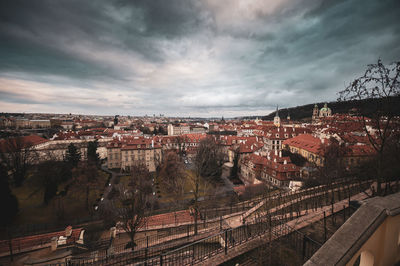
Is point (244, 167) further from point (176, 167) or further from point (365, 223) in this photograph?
point (365, 223)

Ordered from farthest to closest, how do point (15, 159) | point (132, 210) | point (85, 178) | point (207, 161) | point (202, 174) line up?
point (15, 159) < point (202, 174) < point (85, 178) < point (207, 161) < point (132, 210)

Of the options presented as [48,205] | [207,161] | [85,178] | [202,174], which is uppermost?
[207,161]

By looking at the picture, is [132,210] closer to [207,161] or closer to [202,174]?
[207,161]

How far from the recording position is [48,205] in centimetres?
2280

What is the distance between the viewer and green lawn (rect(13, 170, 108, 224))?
20.2 meters

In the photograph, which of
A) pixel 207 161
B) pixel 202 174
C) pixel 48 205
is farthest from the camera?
pixel 202 174

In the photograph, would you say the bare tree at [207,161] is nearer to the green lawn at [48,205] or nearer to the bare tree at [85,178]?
the bare tree at [85,178]

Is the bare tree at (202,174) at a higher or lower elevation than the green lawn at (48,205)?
higher

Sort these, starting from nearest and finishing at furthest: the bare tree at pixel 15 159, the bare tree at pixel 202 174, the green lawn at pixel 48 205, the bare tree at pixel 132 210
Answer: the bare tree at pixel 132 210, the bare tree at pixel 202 174, the green lawn at pixel 48 205, the bare tree at pixel 15 159

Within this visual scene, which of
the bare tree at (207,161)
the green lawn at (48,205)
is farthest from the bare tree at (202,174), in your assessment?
the green lawn at (48,205)

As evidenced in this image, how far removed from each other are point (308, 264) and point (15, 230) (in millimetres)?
26987

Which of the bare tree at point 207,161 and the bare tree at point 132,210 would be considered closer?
the bare tree at point 132,210

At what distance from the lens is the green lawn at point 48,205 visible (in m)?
20.2

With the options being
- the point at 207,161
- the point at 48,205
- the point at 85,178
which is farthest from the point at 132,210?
the point at 48,205
